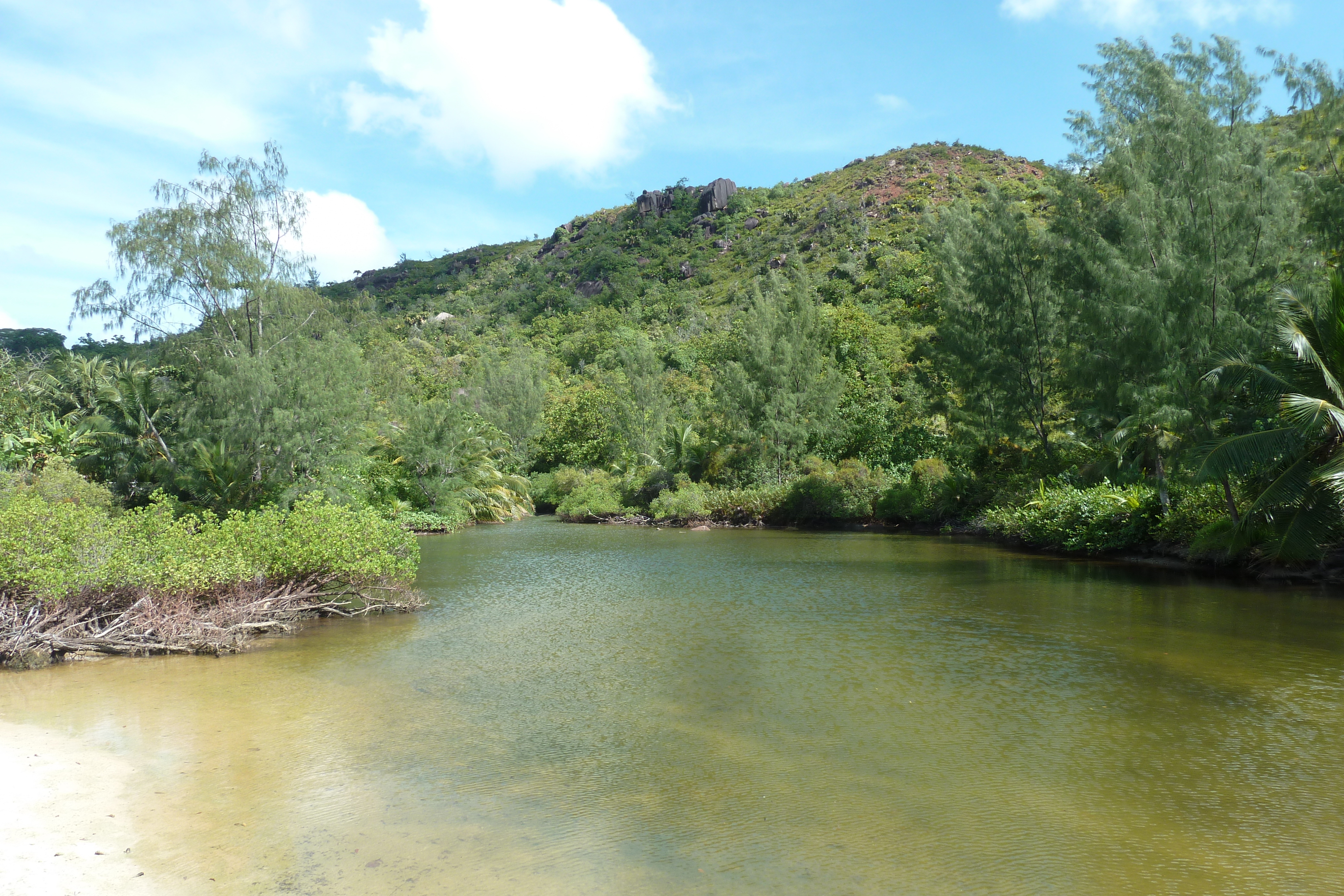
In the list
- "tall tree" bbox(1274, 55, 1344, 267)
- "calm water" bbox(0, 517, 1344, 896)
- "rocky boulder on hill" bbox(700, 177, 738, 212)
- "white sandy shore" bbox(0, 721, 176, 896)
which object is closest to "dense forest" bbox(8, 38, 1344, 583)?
"tall tree" bbox(1274, 55, 1344, 267)

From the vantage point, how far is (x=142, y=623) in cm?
1058

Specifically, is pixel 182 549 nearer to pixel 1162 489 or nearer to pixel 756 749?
pixel 756 749

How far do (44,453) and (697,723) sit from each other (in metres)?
31.4

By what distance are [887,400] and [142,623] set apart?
29279mm

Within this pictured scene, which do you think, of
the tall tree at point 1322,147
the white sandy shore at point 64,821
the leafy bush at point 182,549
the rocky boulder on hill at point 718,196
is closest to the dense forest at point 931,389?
the tall tree at point 1322,147

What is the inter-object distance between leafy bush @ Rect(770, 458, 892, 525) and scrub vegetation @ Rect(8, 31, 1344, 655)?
0.13 metres

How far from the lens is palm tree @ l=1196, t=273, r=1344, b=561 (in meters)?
12.6

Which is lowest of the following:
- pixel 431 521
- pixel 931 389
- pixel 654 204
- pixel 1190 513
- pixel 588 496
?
pixel 431 521

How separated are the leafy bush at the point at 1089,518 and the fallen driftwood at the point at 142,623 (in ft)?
55.9

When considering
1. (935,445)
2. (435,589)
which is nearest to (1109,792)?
(435,589)

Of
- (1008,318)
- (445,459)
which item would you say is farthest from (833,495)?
(445,459)

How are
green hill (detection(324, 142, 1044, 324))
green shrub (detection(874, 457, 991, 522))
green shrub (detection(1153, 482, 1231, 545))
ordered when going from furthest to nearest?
green hill (detection(324, 142, 1044, 324)) → green shrub (detection(874, 457, 991, 522)) → green shrub (detection(1153, 482, 1231, 545))

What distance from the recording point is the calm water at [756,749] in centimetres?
504

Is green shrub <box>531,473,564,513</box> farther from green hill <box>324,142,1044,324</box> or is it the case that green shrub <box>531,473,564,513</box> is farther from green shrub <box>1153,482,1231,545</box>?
green shrub <box>1153,482,1231,545</box>
